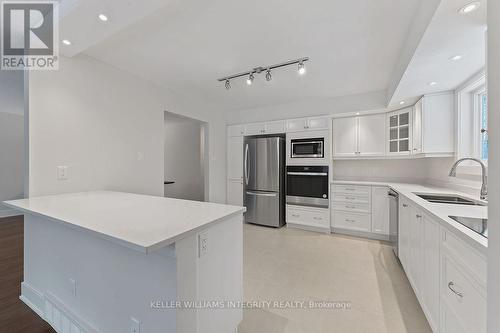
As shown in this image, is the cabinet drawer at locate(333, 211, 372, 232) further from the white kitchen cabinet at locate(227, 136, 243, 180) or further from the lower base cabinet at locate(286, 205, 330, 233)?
the white kitchen cabinet at locate(227, 136, 243, 180)

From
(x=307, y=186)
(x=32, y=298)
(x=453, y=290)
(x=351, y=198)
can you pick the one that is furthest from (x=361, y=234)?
(x=32, y=298)

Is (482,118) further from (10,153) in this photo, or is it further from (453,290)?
(10,153)

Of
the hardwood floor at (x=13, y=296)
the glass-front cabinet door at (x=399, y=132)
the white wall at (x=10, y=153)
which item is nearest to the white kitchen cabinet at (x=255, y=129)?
the glass-front cabinet door at (x=399, y=132)

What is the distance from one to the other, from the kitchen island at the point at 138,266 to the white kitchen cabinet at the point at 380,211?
8.69 feet

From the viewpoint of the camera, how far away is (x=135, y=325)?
1.03m

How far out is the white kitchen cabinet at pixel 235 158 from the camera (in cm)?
409

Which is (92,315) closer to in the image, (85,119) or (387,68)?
(85,119)

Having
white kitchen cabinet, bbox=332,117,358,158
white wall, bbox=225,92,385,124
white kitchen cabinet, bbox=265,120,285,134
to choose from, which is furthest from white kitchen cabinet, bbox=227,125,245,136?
white kitchen cabinet, bbox=332,117,358,158

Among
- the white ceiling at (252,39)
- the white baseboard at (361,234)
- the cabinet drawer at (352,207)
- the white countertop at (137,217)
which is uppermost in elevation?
the white ceiling at (252,39)

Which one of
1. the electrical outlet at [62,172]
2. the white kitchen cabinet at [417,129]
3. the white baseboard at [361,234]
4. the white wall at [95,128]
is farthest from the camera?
the white baseboard at [361,234]

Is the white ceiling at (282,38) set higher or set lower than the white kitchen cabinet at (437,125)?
higher

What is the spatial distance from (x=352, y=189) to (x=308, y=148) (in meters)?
0.98

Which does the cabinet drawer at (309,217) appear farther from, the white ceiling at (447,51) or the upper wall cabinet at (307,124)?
the white ceiling at (447,51)

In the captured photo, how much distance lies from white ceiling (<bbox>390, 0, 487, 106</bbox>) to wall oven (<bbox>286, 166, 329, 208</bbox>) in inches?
63.0
